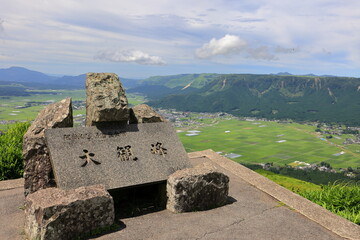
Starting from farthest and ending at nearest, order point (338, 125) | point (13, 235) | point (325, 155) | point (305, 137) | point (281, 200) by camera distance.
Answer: point (338, 125)
point (305, 137)
point (325, 155)
point (281, 200)
point (13, 235)

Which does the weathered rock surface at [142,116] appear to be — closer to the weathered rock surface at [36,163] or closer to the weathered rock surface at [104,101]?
the weathered rock surface at [104,101]

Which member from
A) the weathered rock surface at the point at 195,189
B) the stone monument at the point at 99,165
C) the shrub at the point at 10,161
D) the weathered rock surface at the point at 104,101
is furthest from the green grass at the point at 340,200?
the shrub at the point at 10,161

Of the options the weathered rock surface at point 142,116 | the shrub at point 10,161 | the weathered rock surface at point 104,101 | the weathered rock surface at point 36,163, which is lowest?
the shrub at point 10,161

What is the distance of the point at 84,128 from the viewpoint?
1183 centimetres

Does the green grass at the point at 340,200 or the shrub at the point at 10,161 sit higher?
the shrub at the point at 10,161

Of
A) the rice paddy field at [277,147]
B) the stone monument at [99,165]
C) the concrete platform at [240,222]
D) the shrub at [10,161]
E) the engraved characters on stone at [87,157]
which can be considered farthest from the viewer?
the rice paddy field at [277,147]

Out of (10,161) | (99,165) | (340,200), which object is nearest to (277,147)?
(340,200)

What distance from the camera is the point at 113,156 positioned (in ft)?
38.2

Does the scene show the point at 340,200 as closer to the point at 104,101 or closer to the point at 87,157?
the point at 87,157

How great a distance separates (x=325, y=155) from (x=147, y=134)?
360 feet

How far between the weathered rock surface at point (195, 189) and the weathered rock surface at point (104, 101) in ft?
12.2

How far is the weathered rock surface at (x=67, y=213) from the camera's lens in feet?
27.8

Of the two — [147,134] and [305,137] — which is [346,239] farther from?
[305,137]

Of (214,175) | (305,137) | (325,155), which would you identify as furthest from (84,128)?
(305,137)
